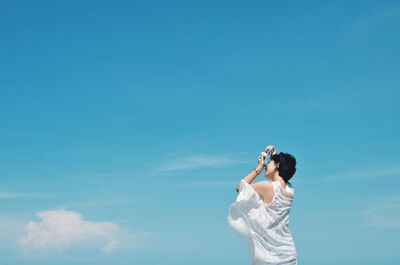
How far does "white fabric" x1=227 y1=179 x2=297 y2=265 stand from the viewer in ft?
58.6

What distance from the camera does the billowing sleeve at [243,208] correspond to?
17828mm

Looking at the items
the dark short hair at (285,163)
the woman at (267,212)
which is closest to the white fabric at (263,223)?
the woman at (267,212)

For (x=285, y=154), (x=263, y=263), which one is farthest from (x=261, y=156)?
(x=263, y=263)

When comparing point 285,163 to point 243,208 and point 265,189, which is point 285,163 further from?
point 243,208

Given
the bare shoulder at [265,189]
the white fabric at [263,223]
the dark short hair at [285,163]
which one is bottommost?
the white fabric at [263,223]

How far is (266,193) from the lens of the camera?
17.9m

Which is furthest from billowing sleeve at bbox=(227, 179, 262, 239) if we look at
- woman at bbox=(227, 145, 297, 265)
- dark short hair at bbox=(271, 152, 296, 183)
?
dark short hair at bbox=(271, 152, 296, 183)

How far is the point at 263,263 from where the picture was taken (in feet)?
58.5

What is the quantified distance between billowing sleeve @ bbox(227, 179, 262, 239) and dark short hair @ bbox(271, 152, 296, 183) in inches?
22.5

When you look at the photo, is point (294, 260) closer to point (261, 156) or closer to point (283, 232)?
point (283, 232)

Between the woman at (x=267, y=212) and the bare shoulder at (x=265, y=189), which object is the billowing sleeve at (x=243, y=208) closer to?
the woman at (x=267, y=212)

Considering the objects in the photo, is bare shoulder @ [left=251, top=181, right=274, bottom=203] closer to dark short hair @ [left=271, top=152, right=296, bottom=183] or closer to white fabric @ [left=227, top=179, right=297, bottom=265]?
white fabric @ [left=227, top=179, right=297, bottom=265]

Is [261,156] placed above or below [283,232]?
above

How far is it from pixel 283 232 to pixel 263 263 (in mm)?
609
